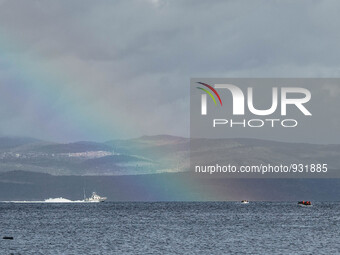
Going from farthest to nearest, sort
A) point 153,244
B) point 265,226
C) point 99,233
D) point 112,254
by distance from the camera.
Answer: point 265,226, point 99,233, point 153,244, point 112,254

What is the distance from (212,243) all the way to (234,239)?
10.4m

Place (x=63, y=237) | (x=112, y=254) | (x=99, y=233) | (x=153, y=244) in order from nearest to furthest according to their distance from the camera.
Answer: (x=112, y=254) → (x=153, y=244) → (x=63, y=237) → (x=99, y=233)

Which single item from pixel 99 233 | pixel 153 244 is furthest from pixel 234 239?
pixel 99 233

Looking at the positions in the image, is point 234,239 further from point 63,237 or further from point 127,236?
point 63,237

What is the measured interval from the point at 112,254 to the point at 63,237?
41.4 m

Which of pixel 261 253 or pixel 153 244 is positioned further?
pixel 153 244

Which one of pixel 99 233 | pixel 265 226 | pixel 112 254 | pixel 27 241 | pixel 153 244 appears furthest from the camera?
pixel 265 226

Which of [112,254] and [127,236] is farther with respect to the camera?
[127,236]

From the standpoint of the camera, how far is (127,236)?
6452 inches

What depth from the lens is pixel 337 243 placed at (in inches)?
5768

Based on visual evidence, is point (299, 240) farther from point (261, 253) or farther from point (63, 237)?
point (63, 237)

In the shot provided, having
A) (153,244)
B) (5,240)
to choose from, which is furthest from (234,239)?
(5,240)

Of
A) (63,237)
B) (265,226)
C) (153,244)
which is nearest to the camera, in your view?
(153,244)

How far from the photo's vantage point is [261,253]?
125500 mm
